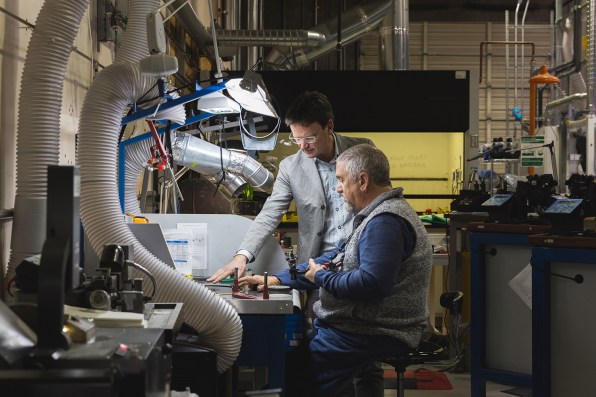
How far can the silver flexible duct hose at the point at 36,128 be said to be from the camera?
212 centimetres

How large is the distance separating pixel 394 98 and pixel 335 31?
143cm

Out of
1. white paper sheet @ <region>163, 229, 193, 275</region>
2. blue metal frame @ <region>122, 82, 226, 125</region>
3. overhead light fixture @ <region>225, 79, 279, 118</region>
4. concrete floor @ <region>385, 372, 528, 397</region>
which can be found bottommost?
concrete floor @ <region>385, 372, 528, 397</region>

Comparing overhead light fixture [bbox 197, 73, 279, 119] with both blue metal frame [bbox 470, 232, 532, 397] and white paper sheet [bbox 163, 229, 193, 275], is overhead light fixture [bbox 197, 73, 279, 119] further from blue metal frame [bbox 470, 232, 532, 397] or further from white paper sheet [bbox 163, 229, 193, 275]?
blue metal frame [bbox 470, 232, 532, 397]

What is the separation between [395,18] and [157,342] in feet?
20.8

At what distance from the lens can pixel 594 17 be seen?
6.05 metres

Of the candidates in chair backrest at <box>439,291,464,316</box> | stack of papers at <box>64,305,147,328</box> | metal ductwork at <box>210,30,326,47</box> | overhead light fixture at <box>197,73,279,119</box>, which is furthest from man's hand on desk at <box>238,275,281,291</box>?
metal ductwork at <box>210,30,326,47</box>

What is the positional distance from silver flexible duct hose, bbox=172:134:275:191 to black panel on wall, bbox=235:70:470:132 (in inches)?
89.5

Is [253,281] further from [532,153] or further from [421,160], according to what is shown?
[421,160]

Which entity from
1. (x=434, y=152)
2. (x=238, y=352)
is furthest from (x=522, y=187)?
(x=434, y=152)

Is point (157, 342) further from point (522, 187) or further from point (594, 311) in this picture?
point (522, 187)

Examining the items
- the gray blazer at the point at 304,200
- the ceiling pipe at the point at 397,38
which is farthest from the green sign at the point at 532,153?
the gray blazer at the point at 304,200

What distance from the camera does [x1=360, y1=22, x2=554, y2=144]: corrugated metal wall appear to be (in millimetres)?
11539

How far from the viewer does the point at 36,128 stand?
212 centimetres

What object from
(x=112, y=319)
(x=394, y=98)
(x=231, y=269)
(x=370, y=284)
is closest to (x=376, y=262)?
(x=370, y=284)
